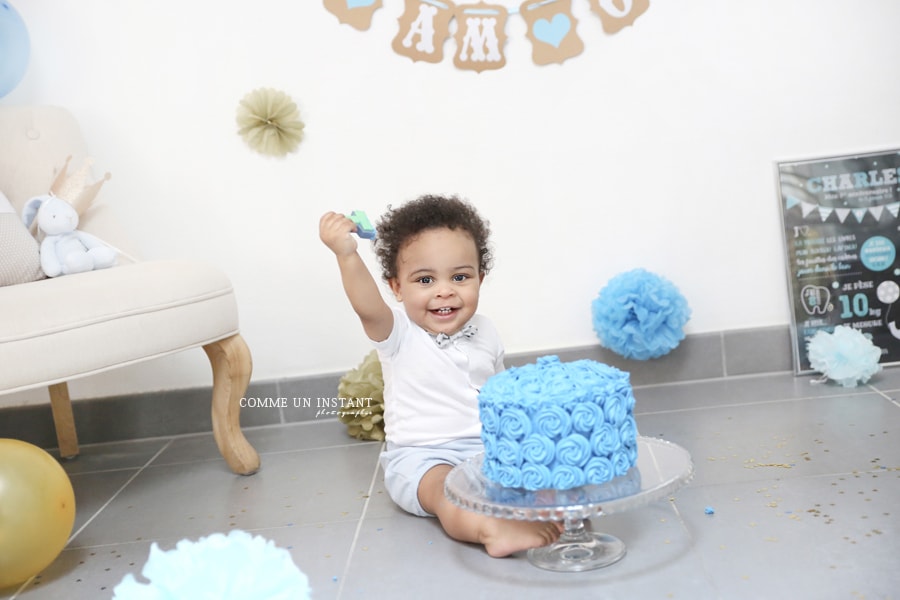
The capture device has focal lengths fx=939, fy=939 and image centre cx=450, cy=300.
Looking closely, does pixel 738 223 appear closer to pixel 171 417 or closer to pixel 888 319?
pixel 888 319

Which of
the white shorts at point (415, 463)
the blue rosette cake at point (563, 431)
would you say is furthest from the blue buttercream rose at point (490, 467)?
the white shorts at point (415, 463)

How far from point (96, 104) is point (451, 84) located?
0.90 m

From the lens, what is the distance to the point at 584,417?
1.31 meters

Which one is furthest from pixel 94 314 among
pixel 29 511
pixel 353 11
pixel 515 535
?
pixel 353 11

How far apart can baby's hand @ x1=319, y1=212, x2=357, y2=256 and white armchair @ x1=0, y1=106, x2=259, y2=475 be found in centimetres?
41

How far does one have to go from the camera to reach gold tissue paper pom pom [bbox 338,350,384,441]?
2.23 metres

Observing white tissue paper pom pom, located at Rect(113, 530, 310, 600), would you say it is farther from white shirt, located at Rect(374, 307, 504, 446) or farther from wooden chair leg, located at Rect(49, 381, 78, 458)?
wooden chair leg, located at Rect(49, 381, 78, 458)

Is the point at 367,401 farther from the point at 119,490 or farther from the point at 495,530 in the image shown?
the point at 495,530

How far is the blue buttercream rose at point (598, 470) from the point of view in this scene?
1315mm

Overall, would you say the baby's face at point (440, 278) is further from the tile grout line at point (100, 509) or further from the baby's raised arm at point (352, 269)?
the tile grout line at point (100, 509)

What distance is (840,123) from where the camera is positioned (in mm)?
2361

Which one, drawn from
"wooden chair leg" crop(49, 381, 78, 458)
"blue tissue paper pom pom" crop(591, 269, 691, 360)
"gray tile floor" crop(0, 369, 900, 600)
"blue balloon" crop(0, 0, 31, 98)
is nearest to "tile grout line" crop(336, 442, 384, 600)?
"gray tile floor" crop(0, 369, 900, 600)

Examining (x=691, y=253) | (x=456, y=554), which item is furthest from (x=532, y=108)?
(x=456, y=554)

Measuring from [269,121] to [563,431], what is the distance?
4.44 feet
